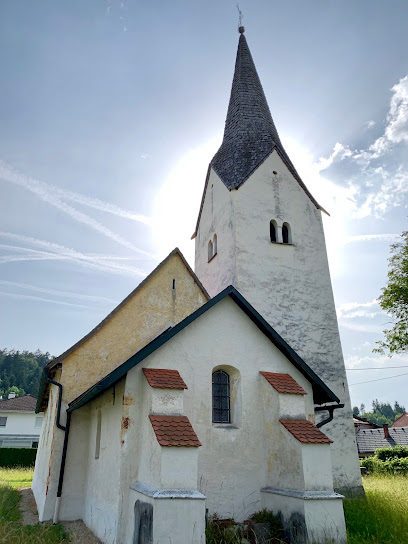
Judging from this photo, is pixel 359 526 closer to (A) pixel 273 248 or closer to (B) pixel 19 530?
(B) pixel 19 530

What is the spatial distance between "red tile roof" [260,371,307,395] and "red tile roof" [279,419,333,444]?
2.00 ft

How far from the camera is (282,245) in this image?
61.3 feet

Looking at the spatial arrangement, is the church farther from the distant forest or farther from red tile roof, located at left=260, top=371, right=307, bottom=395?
the distant forest

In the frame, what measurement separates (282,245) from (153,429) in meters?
13.0

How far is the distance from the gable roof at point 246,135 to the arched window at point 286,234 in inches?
91.5

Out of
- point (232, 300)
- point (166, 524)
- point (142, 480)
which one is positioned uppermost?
point (232, 300)

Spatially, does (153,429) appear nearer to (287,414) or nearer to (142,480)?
(142,480)

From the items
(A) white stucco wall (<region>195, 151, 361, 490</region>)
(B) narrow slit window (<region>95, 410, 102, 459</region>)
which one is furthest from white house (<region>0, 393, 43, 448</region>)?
(B) narrow slit window (<region>95, 410, 102, 459</region>)

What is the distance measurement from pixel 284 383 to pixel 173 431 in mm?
3099

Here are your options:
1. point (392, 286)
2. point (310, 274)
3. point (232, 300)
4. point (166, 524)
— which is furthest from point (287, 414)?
point (392, 286)

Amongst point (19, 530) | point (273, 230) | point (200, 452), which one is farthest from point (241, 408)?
point (273, 230)

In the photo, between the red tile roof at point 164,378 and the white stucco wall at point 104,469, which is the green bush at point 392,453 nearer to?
the white stucco wall at point 104,469

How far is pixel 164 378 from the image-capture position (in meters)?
8.10

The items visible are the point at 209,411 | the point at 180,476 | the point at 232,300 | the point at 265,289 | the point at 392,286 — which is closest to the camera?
the point at 180,476
